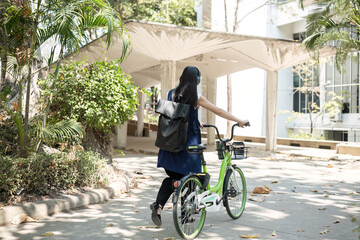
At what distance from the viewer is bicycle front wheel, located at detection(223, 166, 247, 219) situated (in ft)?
16.7

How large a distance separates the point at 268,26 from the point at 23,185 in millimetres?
29778

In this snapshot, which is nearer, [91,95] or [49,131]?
[49,131]

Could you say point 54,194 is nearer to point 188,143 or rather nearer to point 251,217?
point 188,143

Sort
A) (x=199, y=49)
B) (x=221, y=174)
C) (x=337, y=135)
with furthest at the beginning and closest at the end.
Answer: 1. (x=337, y=135)
2. (x=199, y=49)
3. (x=221, y=174)

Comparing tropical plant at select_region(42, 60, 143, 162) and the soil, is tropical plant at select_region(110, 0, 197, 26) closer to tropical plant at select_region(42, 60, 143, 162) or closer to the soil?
tropical plant at select_region(42, 60, 143, 162)

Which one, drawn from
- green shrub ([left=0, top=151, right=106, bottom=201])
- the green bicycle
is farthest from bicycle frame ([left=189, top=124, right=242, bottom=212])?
green shrub ([left=0, top=151, right=106, bottom=201])

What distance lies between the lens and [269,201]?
689 cm

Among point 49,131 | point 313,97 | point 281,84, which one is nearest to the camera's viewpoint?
point 49,131

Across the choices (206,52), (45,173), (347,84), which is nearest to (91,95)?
(45,173)

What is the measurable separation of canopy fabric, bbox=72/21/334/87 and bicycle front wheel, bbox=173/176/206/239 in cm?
778

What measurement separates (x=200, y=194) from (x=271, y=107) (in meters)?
13.1

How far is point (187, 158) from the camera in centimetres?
469

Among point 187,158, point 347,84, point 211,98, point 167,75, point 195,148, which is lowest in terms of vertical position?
point 187,158

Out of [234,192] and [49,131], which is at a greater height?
[49,131]
